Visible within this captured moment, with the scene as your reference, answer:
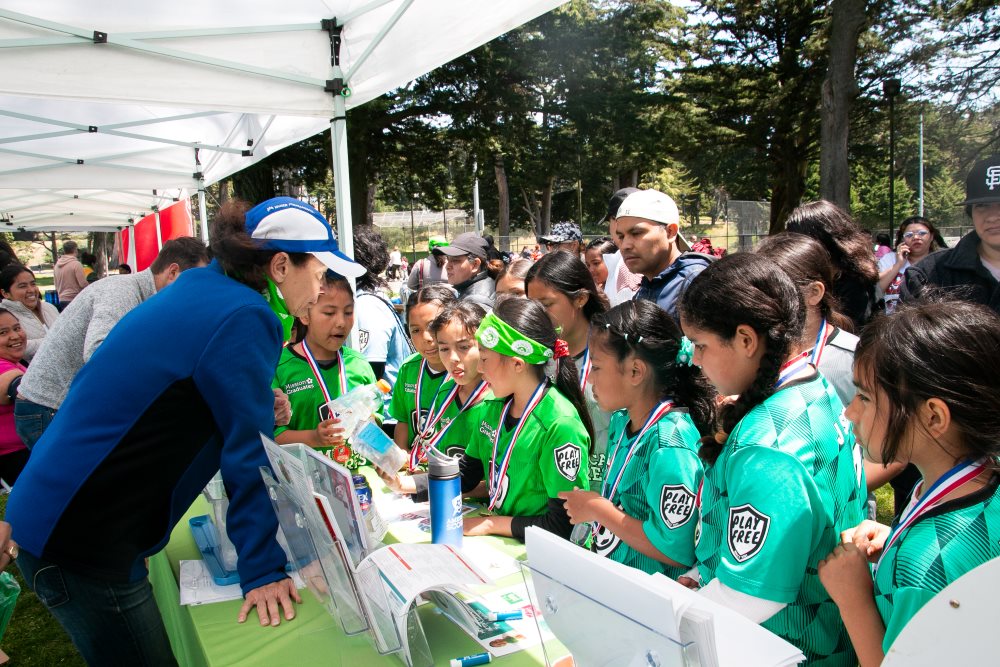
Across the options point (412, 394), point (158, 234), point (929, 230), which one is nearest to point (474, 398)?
point (412, 394)

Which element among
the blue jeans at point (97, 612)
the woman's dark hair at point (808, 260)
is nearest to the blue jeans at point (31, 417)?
the blue jeans at point (97, 612)

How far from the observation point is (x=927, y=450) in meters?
1.16

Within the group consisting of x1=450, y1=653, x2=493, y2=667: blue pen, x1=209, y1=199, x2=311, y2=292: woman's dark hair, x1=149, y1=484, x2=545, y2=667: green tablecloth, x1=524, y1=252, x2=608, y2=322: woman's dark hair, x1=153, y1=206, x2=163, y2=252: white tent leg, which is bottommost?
x1=149, y1=484, x2=545, y2=667: green tablecloth

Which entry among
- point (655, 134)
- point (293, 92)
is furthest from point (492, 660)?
point (655, 134)

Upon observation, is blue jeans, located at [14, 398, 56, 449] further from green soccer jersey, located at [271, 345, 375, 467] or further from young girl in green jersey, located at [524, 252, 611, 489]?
young girl in green jersey, located at [524, 252, 611, 489]

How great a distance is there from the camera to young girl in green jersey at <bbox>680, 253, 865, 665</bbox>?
49.9 inches

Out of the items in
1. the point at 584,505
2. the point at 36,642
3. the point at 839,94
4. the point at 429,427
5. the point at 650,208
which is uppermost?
the point at 839,94

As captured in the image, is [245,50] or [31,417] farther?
[245,50]

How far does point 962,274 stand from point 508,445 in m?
2.02

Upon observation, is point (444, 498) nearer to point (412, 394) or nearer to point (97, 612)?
point (97, 612)

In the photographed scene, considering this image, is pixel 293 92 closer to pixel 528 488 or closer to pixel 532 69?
pixel 528 488

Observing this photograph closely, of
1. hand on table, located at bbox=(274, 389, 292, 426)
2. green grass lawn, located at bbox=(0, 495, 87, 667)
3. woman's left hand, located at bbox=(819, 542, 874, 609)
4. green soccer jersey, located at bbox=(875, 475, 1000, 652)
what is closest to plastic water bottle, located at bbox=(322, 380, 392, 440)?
hand on table, located at bbox=(274, 389, 292, 426)

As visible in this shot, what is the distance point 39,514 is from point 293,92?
3110 millimetres

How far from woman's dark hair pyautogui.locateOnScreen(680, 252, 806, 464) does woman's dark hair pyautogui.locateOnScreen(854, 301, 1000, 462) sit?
0.89ft
